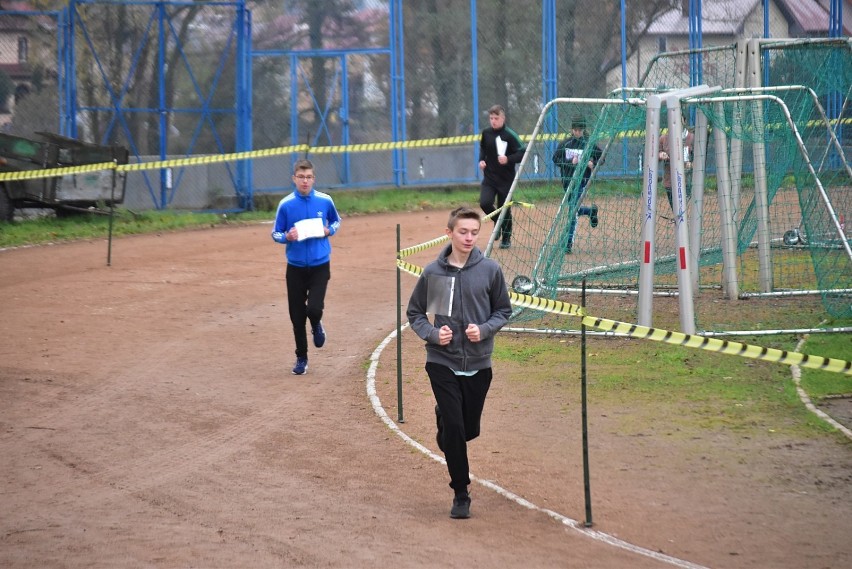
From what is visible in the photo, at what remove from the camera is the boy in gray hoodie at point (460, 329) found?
23.6 feet

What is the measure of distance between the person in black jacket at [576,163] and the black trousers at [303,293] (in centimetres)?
342

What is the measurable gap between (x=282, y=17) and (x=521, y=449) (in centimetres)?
1973

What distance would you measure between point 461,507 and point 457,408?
61cm

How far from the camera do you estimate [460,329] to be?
23.8 ft

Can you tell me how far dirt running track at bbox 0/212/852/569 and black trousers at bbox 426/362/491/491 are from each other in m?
0.32

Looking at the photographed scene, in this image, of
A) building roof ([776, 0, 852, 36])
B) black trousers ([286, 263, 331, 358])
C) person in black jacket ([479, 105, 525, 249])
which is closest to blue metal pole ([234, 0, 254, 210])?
person in black jacket ([479, 105, 525, 249])

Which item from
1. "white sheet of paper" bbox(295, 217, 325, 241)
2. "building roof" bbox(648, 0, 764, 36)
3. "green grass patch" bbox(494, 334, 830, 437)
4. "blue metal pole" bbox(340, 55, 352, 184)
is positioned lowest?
"green grass patch" bbox(494, 334, 830, 437)

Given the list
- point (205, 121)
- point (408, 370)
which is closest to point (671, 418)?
point (408, 370)

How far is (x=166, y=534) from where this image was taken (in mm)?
6879

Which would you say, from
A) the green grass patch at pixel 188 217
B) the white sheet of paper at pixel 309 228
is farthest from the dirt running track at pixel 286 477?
the green grass patch at pixel 188 217

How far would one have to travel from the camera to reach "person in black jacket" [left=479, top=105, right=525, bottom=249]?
1744cm

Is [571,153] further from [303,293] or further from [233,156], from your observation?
[233,156]

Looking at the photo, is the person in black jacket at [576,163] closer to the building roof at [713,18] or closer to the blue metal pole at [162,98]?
the blue metal pole at [162,98]

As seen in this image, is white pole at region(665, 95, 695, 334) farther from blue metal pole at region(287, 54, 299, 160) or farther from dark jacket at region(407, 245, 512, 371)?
blue metal pole at region(287, 54, 299, 160)
